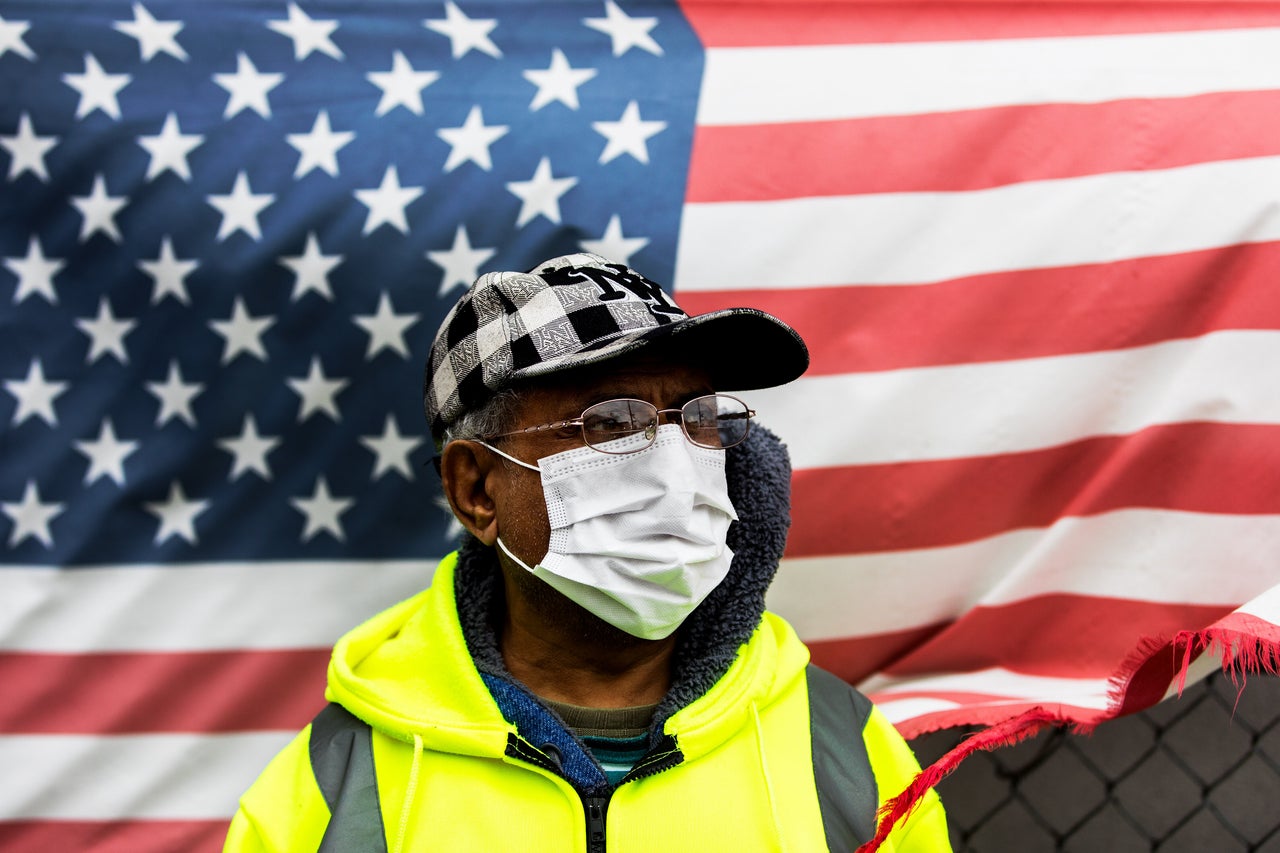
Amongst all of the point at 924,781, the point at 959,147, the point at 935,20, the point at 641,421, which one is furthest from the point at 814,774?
the point at 935,20

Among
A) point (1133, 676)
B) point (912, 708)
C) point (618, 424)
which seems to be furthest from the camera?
point (912, 708)

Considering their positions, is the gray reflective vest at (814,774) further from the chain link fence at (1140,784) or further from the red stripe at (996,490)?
the chain link fence at (1140,784)

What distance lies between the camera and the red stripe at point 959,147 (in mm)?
2432

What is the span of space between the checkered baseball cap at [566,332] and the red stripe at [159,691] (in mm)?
965

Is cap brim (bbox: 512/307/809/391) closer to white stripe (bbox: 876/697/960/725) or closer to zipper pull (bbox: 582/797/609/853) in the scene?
zipper pull (bbox: 582/797/609/853)

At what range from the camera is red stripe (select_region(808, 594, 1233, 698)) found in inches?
94.1

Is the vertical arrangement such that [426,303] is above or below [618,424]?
below

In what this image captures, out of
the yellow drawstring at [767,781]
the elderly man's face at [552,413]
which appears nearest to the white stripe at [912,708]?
the yellow drawstring at [767,781]

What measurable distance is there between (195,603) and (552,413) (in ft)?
4.21

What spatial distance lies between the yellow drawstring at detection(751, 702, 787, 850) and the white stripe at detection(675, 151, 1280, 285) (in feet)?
3.70

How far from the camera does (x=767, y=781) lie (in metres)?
1.71

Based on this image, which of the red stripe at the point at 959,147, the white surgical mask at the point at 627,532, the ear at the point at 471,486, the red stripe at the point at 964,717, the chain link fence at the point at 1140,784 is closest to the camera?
the white surgical mask at the point at 627,532

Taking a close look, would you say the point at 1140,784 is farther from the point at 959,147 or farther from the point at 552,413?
the point at 552,413

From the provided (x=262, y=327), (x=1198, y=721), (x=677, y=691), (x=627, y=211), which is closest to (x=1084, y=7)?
(x=627, y=211)
